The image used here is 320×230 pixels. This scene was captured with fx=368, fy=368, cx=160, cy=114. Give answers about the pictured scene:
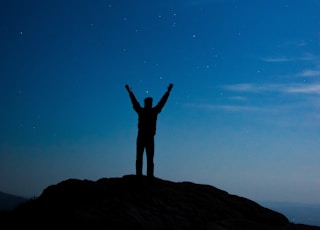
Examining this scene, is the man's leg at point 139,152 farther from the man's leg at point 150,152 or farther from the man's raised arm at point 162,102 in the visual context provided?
the man's raised arm at point 162,102

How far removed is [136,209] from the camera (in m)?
11.9

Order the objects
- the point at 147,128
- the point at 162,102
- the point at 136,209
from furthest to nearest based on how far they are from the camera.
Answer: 1. the point at 162,102
2. the point at 147,128
3. the point at 136,209

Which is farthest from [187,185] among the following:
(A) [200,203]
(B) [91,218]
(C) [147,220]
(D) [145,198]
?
(B) [91,218]

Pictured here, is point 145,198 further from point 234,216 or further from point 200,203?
point 234,216

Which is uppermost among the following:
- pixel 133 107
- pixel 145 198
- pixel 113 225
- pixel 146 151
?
pixel 133 107

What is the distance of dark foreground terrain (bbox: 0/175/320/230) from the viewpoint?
11133mm

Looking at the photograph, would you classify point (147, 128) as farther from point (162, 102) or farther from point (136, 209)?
point (136, 209)

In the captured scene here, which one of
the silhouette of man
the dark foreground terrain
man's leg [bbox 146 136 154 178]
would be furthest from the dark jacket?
the dark foreground terrain

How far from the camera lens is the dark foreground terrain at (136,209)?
438 inches

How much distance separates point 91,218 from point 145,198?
7.98 ft

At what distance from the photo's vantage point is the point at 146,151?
570 inches

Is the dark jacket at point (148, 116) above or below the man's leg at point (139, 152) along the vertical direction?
above

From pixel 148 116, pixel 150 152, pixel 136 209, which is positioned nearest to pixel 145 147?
pixel 150 152

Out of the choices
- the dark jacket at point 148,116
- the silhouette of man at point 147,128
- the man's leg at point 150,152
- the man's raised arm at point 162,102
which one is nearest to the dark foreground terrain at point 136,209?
the man's leg at point 150,152
